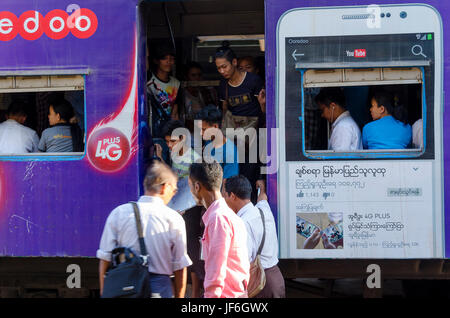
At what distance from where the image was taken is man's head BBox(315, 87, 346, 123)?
17.5 feet

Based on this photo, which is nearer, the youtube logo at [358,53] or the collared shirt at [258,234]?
the collared shirt at [258,234]

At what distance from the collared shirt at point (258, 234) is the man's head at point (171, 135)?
113 centimetres

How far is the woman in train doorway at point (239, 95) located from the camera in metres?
5.51

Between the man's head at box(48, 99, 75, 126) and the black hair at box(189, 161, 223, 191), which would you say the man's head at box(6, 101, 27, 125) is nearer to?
the man's head at box(48, 99, 75, 126)

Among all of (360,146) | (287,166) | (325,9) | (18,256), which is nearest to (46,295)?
(18,256)

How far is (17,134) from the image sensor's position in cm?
545

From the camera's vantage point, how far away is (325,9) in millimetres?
4988

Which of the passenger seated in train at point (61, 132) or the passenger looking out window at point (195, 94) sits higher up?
the passenger looking out window at point (195, 94)

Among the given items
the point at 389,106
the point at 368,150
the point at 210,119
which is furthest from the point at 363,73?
the point at 210,119

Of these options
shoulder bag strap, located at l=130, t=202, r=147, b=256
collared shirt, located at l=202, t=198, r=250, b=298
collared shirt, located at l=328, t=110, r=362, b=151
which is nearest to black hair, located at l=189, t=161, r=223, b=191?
collared shirt, located at l=202, t=198, r=250, b=298

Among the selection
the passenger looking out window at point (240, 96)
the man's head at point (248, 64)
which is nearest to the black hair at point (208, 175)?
the passenger looking out window at point (240, 96)

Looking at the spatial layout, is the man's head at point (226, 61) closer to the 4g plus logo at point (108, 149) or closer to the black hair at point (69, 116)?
the 4g plus logo at point (108, 149)

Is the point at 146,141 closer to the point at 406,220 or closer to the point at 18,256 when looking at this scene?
the point at 18,256

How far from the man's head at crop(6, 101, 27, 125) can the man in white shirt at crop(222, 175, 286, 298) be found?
2.32m
